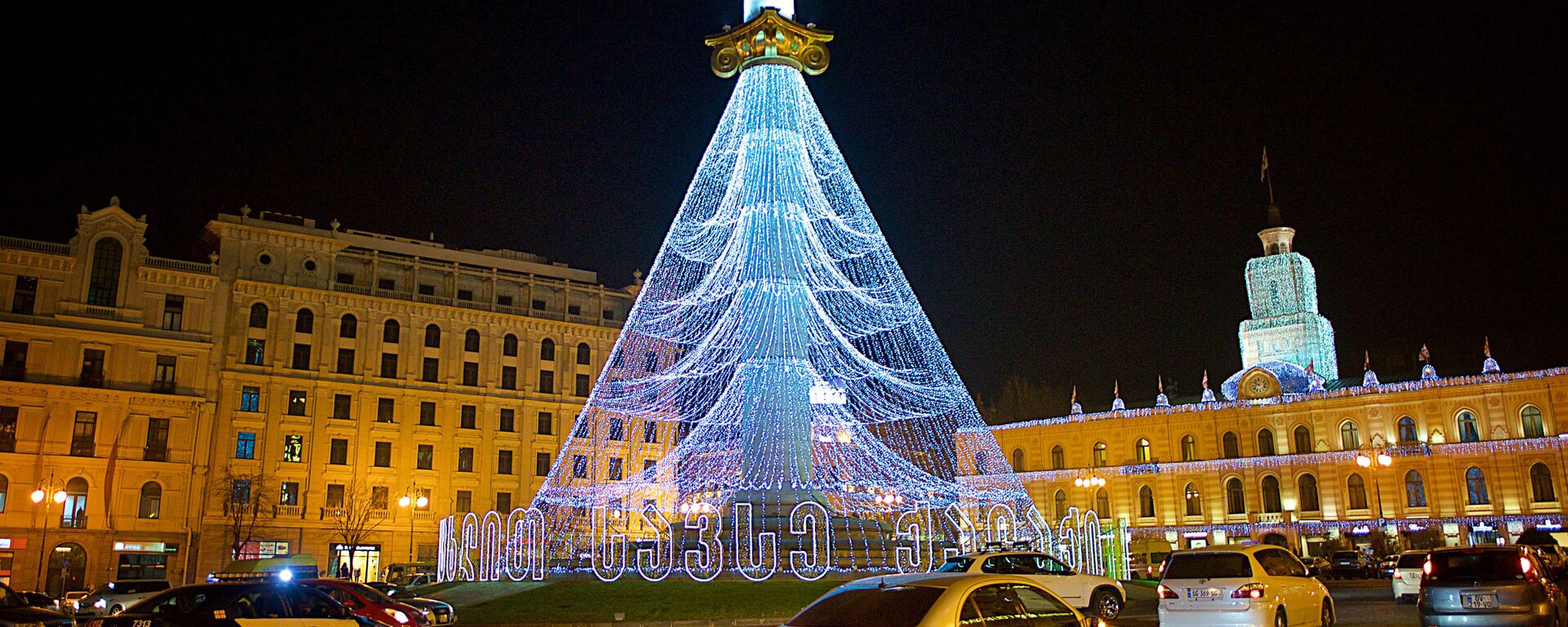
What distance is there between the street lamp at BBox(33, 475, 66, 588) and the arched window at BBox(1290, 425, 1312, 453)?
182ft

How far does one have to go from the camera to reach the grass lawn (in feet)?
79.3

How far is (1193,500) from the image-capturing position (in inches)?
2419

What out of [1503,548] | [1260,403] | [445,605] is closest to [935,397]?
[445,605]

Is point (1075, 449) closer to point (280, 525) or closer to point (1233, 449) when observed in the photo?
point (1233, 449)

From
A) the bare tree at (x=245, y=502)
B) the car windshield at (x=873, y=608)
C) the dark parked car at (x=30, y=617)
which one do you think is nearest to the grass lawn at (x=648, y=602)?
the dark parked car at (x=30, y=617)

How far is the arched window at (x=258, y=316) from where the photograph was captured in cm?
5553

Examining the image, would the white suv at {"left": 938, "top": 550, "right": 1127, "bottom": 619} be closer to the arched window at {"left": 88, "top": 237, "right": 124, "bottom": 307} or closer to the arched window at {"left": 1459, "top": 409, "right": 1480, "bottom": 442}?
the arched window at {"left": 1459, "top": 409, "right": 1480, "bottom": 442}

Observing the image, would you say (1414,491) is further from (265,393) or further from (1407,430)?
(265,393)

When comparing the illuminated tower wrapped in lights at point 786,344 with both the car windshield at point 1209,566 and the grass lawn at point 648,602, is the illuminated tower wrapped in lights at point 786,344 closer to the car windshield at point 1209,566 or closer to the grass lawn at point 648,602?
the grass lawn at point 648,602

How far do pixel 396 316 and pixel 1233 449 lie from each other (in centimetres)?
4329

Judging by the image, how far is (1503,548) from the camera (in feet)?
50.8

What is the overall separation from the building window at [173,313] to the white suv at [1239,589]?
1977 inches

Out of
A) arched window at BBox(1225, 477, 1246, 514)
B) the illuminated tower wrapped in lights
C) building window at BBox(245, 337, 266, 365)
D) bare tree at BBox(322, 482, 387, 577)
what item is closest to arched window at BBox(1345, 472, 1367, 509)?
arched window at BBox(1225, 477, 1246, 514)

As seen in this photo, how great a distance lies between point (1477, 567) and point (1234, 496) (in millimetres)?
47463
